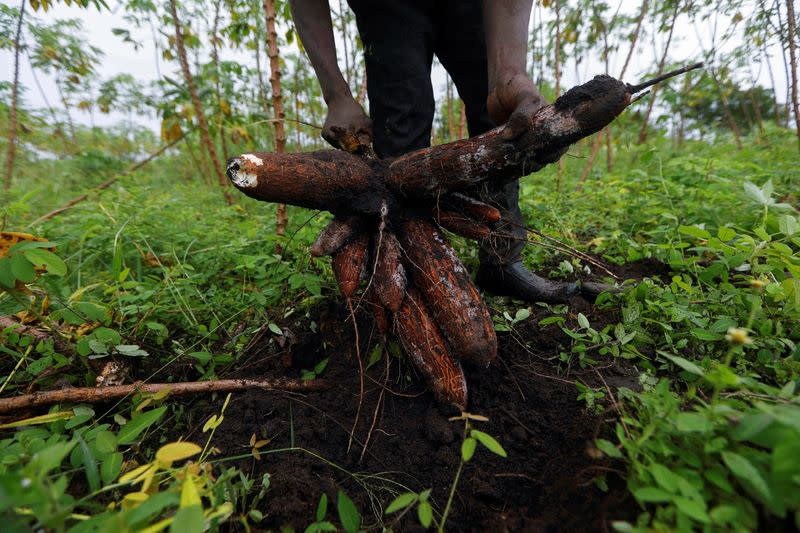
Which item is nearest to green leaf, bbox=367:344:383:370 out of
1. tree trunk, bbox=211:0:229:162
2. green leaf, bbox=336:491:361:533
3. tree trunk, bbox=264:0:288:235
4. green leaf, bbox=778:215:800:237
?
green leaf, bbox=336:491:361:533

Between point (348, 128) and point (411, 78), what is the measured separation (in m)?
0.44

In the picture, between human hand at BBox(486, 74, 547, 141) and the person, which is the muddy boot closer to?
the person

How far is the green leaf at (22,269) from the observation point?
102 cm

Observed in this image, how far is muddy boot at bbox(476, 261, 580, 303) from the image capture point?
1680mm

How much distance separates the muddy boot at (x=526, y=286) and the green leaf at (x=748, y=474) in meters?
1.13

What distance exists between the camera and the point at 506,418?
1104 mm

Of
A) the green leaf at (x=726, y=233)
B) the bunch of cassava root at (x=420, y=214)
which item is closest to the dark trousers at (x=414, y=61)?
the bunch of cassava root at (x=420, y=214)

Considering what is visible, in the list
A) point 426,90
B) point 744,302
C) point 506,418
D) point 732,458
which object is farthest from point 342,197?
point 744,302

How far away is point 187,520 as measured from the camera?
0.58 m

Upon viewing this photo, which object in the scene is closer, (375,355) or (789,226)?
(789,226)

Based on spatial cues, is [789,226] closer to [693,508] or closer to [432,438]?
[693,508]

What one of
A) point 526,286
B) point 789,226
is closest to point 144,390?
point 526,286

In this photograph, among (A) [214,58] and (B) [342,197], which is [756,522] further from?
(A) [214,58]

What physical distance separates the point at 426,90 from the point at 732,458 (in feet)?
5.53
